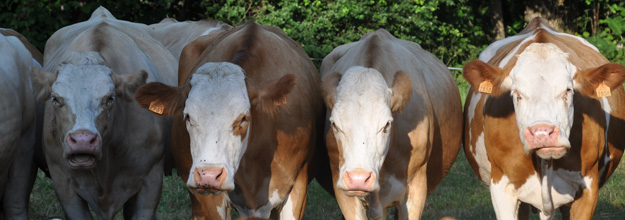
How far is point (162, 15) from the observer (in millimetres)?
17375

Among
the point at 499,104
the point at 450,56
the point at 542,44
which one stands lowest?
the point at 450,56

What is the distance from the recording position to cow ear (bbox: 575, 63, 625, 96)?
20.0ft

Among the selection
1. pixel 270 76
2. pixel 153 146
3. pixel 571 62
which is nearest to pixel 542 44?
pixel 571 62

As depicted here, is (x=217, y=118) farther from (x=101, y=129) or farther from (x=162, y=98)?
(x=101, y=129)

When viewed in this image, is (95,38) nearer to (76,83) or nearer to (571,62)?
(76,83)

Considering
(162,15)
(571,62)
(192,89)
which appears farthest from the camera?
(162,15)

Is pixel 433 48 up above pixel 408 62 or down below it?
below

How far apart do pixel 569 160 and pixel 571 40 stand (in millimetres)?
1537

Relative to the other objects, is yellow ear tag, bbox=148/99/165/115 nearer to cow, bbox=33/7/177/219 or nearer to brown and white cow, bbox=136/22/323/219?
brown and white cow, bbox=136/22/323/219

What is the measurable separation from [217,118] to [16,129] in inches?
65.3

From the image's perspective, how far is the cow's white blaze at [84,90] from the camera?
234 inches

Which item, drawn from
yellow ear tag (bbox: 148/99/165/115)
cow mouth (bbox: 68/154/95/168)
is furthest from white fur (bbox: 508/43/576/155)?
cow mouth (bbox: 68/154/95/168)

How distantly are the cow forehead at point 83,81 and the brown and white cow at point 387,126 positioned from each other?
1.52 metres

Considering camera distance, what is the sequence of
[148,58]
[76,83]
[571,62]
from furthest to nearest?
[148,58] < [571,62] < [76,83]
